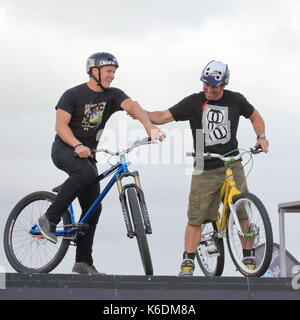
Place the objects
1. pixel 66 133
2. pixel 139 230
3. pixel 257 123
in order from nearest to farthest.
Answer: pixel 139 230 < pixel 66 133 < pixel 257 123

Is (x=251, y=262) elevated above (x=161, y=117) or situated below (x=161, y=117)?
below

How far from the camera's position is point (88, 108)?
360 inches

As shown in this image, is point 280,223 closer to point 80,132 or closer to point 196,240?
point 196,240

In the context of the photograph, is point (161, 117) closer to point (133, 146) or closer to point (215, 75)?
point (215, 75)

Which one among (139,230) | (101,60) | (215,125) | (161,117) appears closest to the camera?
(139,230)

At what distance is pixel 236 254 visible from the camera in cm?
941

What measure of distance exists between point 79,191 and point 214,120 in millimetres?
1888

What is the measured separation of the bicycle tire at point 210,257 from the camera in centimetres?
1027

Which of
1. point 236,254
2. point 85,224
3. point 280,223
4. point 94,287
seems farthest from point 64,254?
point 280,223

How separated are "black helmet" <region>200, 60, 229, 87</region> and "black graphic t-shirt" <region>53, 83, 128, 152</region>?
1.02 metres

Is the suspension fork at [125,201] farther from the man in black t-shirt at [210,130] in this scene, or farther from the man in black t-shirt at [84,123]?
the man in black t-shirt at [210,130]

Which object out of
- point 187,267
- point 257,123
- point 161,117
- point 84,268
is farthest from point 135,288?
point 257,123

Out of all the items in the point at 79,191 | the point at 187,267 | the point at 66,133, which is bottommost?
the point at 187,267
